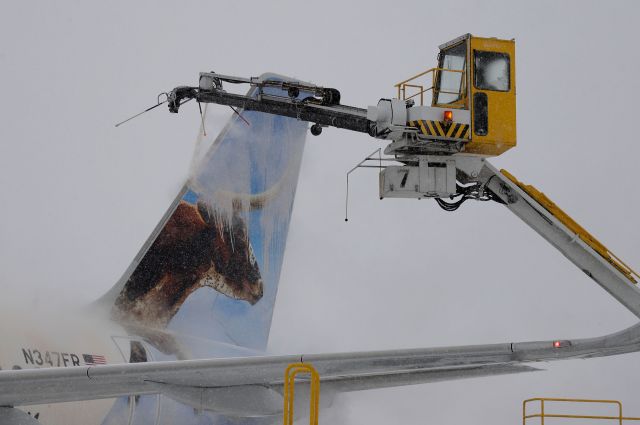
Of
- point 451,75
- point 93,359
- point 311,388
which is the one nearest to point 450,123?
point 451,75

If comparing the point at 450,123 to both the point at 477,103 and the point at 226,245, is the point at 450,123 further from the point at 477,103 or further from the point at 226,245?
the point at 226,245

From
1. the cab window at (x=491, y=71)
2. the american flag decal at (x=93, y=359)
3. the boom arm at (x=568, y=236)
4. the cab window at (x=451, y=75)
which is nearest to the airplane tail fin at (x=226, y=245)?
the american flag decal at (x=93, y=359)

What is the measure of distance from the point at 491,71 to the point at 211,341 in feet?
15.3

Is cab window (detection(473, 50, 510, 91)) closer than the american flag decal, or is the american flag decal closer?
the american flag decal

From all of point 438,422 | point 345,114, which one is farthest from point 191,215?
point 438,422

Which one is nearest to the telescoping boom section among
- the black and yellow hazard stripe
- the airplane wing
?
the black and yellow hazard stripe

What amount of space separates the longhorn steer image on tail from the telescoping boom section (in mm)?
1439

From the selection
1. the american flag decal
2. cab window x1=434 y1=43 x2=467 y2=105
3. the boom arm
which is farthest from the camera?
the boom arm

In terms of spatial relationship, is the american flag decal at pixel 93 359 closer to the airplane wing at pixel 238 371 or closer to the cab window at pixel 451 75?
the airplane wing at pixel 238 371

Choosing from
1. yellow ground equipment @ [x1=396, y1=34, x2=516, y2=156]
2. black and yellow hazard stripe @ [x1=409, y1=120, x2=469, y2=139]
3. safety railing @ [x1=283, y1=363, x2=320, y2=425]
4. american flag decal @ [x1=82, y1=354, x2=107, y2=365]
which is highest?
yellow ground equipment @ [x1=396, y1=34, x2=516, y2=156]

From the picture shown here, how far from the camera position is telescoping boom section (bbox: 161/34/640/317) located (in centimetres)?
1106

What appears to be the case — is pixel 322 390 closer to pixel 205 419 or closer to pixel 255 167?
pixel 205 419

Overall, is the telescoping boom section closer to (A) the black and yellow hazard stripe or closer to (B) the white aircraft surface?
(A) the black and yellow hazard stripe

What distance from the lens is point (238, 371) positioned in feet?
20.9
